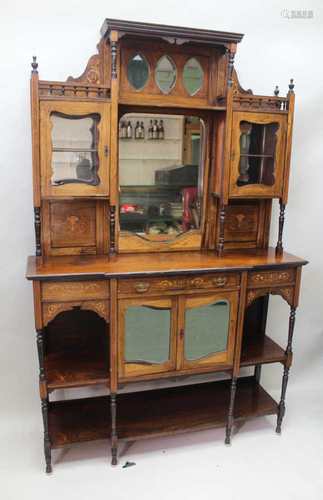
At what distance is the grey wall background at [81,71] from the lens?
2.24 m

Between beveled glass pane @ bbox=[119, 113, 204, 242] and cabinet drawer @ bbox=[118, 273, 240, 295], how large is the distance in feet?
1.16

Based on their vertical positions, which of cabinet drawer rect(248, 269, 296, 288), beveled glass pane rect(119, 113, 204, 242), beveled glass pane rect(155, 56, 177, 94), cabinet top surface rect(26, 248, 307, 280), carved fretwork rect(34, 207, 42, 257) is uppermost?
beveled glass pane rect(155, 56, 177, 94)

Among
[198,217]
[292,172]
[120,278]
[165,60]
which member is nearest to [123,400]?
[120,278]

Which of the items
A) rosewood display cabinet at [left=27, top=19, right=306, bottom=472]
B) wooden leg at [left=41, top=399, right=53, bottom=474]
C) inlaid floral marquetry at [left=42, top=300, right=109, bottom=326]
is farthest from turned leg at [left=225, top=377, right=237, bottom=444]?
wooden leg at [left=41, top=399, right=53, bottom=474]

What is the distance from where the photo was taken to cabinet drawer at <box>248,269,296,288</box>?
2303 millimetres

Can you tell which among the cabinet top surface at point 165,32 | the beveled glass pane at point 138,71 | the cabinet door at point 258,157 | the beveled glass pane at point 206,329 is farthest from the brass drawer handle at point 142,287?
the cabinet top surface at point 165,32

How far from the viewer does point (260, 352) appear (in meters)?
2.53

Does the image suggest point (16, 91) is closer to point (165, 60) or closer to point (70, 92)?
point (70, 92)

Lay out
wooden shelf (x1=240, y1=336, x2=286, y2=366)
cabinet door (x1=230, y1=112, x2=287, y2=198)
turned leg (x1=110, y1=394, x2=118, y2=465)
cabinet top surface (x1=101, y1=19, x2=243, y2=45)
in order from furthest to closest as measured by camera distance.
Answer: wooden shelf (x1=240, y1=336, x2=286, y2=366)
cabinet door (x1=230, y1=112, x2=287, y2=198)
turned leg (x1=110, y1=394, x2=118, y2=465)
cabinet top surface (x1=101, y1=19, x2=243, y2=45)

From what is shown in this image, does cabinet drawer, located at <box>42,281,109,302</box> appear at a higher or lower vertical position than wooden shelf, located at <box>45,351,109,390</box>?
higher

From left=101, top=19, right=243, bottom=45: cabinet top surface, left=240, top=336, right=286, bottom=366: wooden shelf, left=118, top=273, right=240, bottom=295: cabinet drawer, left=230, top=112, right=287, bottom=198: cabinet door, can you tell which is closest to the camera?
left=101, top=19, right=243, bottom=45: cabinet top surface

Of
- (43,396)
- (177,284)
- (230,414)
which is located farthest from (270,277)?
(43,396)

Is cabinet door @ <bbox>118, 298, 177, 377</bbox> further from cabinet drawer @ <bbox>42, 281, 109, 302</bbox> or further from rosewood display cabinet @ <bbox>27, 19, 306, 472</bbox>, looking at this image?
cabinet drawer @ <bbox>42, 281, 109, 302</bbox>

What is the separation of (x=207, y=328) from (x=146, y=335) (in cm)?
33
